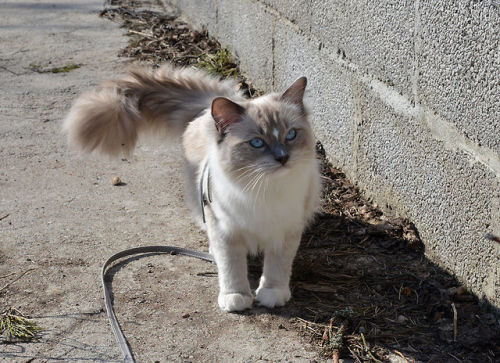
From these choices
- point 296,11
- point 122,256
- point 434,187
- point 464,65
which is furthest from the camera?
point 296,11

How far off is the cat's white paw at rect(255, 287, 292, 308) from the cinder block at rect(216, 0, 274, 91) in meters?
2.41

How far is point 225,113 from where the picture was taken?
2891mm

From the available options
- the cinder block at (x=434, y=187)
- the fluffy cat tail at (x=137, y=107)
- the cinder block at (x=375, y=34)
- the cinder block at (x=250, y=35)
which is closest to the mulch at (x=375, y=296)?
the cinder block at (x=434, y=187)

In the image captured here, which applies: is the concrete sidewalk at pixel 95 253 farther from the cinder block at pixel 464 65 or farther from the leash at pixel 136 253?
the cinder block at pixel 464 65

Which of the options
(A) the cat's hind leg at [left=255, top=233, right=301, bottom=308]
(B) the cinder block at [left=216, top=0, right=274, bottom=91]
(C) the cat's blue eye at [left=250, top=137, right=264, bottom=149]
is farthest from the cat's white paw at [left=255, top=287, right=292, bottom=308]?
(B) the cinder block at [left=216, top=0, right=274, bottom=91]

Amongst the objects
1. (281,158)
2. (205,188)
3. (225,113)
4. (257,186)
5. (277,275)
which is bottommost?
(277,275)

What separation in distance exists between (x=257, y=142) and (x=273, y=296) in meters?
0.70

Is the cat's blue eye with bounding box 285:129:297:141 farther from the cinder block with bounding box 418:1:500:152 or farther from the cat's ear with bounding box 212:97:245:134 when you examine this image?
the cinder block with bounding box 418:1:500:152

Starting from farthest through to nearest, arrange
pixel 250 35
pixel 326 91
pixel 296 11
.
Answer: pixel 250 35 → pixel 296 11 → pixel 326 91

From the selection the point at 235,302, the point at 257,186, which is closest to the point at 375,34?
the point at 257,186

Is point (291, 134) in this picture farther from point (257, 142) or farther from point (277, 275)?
point (277, 275)

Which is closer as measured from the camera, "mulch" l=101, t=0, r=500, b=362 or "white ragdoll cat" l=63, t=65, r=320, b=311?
"mulch" l=101, t=0, r=500, b=362

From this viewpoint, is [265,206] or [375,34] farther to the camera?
[375,34]

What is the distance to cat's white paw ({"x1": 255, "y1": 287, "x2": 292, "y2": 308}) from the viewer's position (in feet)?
9.82
